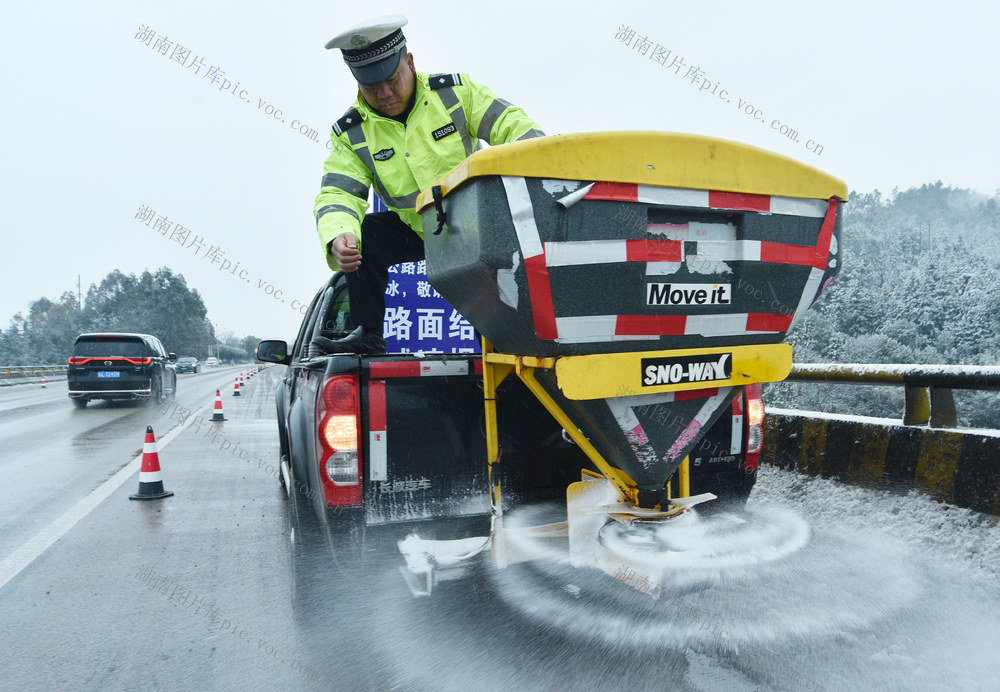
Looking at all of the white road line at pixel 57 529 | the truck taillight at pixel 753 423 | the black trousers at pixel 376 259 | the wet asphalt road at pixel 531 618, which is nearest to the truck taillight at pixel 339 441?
the wet asphalt road at pixel 531 618

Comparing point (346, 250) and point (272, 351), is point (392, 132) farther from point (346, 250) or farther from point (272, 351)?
point (272, 351)

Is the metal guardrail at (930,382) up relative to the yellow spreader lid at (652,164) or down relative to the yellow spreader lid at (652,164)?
down

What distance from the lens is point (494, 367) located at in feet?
9.18

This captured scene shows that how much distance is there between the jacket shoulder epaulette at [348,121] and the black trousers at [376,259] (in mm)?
543

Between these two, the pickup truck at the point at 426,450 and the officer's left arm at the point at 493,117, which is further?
the officer's left arm at the point at 493,117

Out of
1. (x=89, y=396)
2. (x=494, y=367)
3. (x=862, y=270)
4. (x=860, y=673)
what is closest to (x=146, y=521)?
(x=494, y=367)

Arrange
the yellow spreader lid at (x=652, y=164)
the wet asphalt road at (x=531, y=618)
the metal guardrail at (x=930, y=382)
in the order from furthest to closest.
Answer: the metal guardrail at (x=930, y=382) < the wet asphalt road at (x=531, y=618) < the yellow spreader lid at (x=652, y=164)

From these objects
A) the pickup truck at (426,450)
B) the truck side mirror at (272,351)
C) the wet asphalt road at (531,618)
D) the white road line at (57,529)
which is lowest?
the white road line at (57,529)

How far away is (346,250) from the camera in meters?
2.93

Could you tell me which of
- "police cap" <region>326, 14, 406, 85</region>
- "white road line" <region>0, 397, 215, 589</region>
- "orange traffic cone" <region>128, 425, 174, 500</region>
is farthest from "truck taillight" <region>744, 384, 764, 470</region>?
"orange traffic cone" <region>128, 425, 174, 500</region>

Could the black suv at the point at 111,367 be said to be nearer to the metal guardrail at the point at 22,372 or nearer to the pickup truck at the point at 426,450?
the pickup truck at the point at 426,450

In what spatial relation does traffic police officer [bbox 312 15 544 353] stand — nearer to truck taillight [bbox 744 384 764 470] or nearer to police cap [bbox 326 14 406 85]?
police cap [bbox 326 14 406 85]

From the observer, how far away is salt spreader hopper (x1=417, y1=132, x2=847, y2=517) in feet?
6.73

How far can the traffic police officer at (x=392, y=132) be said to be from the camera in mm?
3021
